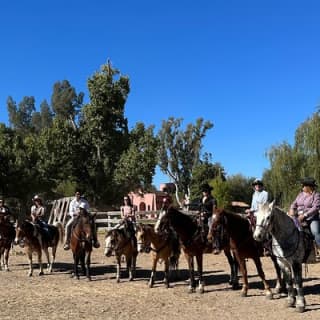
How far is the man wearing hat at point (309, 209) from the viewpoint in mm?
9417

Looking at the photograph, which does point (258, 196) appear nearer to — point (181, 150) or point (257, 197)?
point (257, 197)

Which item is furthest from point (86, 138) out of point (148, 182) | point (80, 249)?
point (80, 249)

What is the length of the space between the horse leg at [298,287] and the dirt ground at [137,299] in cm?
15

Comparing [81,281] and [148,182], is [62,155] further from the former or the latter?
[81,281]

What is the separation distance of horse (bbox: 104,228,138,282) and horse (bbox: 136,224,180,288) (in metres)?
1.17

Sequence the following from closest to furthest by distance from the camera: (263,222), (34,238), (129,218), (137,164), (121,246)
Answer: (263,222) → (121,246) → (129,218) → (34,238) → (137,164)

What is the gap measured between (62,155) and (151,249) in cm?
2551

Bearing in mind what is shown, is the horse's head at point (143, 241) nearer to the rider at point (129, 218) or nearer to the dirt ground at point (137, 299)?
the dirt ground at point (137, 299)

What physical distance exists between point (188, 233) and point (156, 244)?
1072 mm

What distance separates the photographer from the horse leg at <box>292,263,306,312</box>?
8.80 metres

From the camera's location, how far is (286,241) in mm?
8984

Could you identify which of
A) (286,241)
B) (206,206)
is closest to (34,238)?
(206,206)

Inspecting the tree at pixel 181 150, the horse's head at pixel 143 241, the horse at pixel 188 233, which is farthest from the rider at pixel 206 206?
the tree at pixel 181 150

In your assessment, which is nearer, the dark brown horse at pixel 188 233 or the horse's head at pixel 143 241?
the dark brown horse at pixel 188 233
